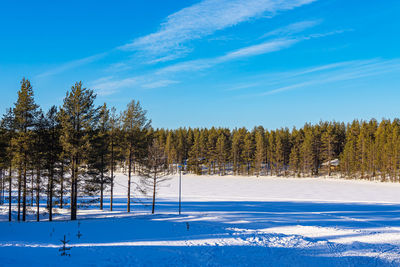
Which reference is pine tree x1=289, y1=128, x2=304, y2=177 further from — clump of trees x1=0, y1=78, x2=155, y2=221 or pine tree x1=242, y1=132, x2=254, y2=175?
clump of trees x1=0, y1=78, x2=155, y2=221

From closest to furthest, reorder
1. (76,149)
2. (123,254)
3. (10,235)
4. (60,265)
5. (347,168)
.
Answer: (60,265), (123,254), (10,235), (76,149), (347,168)

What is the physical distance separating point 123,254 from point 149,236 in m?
4.70

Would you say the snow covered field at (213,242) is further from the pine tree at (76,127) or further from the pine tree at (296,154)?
the pine tree at (296,154)

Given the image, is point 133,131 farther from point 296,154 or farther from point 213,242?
point 296,154

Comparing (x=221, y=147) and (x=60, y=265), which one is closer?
(x=60, y=265)

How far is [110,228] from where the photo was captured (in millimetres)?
20375

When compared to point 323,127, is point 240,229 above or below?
below

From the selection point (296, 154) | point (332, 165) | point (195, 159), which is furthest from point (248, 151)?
point (332, 165)

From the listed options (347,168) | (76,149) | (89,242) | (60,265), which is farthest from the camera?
(347,168)

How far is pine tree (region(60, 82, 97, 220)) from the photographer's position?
24.8 m

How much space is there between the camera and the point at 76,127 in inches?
1021

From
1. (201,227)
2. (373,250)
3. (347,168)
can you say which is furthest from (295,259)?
(347,168)

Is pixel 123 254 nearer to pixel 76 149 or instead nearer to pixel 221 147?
pixel 76 149

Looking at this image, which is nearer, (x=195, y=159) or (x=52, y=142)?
(x=52, y=142)
